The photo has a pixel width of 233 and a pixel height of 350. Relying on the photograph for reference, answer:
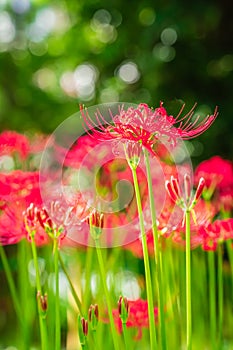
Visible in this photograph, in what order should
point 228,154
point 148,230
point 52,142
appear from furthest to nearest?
point 228,154 → point 52,142 → point 148,230

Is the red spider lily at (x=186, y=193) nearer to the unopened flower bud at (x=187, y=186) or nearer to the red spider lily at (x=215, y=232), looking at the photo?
the unopened flower bud at (x=187, y=186)

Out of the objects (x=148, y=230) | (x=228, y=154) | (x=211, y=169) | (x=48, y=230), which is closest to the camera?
(x=48, y=230)

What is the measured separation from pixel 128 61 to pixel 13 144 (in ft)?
6.26

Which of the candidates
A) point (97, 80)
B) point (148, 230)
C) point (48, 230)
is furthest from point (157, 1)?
point (48, 230)

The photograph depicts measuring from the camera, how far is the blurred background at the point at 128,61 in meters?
2.47

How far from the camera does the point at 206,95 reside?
8.29 ft

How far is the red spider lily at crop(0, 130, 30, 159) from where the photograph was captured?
110 centimetres

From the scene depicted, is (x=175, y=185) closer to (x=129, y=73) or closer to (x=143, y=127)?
(x=143, y=127)

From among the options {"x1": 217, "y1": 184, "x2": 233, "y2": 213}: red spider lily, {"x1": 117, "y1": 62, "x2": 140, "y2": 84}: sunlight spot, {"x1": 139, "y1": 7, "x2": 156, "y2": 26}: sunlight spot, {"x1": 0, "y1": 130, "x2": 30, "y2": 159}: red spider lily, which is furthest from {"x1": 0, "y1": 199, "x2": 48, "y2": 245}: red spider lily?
{"x1": 139, "y1": 7, "x2": 156, "y2": 26}: sunlight spot

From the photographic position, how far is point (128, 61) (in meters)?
2.93

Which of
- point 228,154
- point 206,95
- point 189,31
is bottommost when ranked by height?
point 228,154

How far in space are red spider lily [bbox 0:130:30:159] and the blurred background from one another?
1114 millimetres

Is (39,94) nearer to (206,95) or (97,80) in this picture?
(97,80)

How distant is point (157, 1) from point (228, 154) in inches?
30.6
